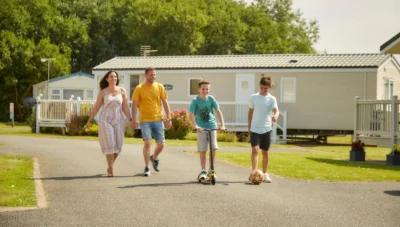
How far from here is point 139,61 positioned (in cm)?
3578

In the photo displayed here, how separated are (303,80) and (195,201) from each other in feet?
74.1

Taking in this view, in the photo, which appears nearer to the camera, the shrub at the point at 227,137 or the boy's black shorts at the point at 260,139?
the boy's black shorts at the point at 260,139

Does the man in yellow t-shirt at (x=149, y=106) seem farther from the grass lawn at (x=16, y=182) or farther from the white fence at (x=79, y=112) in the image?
the white fence at (x=79, y=112)

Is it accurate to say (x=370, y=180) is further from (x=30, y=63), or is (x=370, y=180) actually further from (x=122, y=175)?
(x=30, y=63)

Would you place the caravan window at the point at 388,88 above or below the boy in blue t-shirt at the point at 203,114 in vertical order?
above

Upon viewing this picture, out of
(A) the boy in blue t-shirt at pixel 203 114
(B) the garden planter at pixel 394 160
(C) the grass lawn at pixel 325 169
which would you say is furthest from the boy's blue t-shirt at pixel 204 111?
(B) the garden planter at pixel 394 160

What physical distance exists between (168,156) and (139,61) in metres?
18.9

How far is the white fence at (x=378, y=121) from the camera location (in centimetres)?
1900

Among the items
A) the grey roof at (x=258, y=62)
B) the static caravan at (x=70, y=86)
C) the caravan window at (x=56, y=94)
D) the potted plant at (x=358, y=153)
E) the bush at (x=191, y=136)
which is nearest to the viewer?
the potted plant at (x=358, y=153)

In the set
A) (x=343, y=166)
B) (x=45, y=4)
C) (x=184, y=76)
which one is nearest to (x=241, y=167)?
(x=343, y=166)

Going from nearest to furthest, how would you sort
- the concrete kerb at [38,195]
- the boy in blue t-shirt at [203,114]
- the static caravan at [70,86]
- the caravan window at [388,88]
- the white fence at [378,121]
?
the concrete kerb at [38,195], the boy in blue t-shirt at [203,114], the white fence at [378,121], the caravan window at [388,88], the static caravan at [70,86]

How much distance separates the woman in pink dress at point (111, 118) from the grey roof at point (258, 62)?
64.2ft

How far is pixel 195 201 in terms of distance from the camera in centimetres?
917

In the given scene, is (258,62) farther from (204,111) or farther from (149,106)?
(204,111)
